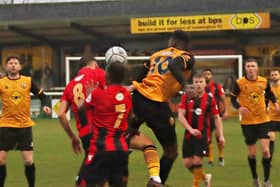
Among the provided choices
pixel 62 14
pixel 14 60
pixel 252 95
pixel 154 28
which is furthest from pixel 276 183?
pixel 62 14

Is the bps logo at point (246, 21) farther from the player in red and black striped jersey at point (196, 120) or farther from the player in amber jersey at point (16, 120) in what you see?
the player in amber jersey at point (16, 120)

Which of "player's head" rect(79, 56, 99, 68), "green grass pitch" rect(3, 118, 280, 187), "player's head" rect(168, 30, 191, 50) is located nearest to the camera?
"player's head" rect(79, 56, 99, 68)

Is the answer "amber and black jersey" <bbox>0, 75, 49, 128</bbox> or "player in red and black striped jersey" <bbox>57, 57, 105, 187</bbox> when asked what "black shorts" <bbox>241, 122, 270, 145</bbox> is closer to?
"amber and black jersey" <bbox>0, 75, 49, 128</bbox>

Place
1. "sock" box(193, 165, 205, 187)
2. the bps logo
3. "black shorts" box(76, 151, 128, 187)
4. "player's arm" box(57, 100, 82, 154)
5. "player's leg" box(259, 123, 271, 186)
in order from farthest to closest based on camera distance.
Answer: the bps logo
"player's leg" box(259, 123, 271, 186)
"sock" box(193, 165, 205, 187)
"player's arm" box(57, 100, 82, 154)
"black shorts" box(76, 151, 128, 187)

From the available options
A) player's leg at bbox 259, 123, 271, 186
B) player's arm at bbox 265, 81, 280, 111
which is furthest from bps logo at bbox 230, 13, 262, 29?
player's leg at bbox 259, 123, 271, 186

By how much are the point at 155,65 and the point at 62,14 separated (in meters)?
27.1

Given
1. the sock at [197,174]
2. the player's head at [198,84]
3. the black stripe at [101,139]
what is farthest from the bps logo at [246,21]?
the black stripe at [101,139]

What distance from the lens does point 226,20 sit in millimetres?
32906

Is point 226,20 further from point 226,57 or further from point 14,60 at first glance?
point 14,60

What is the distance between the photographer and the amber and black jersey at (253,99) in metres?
11.4

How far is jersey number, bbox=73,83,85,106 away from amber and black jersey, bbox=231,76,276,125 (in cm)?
379

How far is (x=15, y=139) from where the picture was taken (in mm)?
10812

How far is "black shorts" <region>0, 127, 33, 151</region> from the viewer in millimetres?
10766

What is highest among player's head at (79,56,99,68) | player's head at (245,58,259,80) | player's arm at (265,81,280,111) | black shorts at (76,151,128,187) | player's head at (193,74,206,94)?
player's head at (79,56,99,68)
